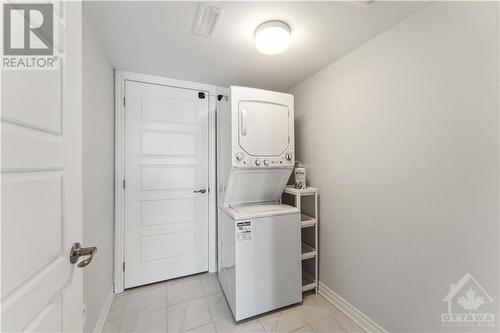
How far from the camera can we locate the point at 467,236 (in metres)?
1.08

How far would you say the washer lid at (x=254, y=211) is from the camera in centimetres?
166

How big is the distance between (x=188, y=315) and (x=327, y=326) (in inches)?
45.9

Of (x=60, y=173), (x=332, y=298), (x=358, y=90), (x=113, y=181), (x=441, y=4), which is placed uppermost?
(x=441, y=4)

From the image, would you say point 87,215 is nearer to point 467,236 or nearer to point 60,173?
point 60,173

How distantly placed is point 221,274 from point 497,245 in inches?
78.9

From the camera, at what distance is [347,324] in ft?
5.29

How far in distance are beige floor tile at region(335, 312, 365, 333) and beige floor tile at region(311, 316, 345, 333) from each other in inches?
1.5

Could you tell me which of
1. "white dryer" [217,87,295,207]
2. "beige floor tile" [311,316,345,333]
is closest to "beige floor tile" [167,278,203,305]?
"white dryer" [217,87,295,207]

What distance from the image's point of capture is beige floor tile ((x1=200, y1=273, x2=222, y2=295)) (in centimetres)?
203

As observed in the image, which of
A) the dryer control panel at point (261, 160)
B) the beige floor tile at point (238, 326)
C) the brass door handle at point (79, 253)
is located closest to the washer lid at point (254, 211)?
the dryer control panel at point (261, 160)

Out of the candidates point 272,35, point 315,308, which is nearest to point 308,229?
point 315,308

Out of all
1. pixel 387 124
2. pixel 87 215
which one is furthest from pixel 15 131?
pixel 387 124

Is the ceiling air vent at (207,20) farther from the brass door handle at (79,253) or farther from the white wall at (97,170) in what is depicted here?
the brass door handle at (79,253)

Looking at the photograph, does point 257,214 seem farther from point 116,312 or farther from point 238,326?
point 116,312
